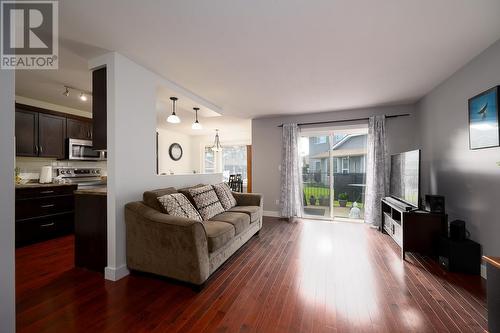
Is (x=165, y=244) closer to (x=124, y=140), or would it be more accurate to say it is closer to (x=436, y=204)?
(x=124, y=140)

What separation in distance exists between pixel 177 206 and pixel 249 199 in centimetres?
164

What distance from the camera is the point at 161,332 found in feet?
4.93

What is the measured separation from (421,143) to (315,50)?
3091 mm

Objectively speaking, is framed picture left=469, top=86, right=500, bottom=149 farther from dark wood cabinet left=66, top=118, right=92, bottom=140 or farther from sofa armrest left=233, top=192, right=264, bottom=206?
dark wood cabinet left=66, top=118, right=92, bottom=140

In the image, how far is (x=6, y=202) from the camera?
3.29 feet

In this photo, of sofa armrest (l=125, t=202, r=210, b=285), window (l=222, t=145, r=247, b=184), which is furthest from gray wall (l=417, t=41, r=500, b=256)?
window (l=222, t=145, r=247, b=184)

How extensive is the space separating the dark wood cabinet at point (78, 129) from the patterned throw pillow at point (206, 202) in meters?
3.04

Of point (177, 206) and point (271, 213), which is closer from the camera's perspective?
point (177, 206)

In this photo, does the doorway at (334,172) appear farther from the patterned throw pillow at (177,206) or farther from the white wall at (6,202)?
the white wall at (6,202)

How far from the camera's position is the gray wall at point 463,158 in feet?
6.98

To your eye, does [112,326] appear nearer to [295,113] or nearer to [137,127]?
[137,127]

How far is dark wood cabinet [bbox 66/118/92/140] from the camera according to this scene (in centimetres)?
405

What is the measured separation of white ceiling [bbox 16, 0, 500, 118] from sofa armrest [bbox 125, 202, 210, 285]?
171cm

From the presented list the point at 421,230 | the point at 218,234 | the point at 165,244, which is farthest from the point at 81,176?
the point at 421,230
